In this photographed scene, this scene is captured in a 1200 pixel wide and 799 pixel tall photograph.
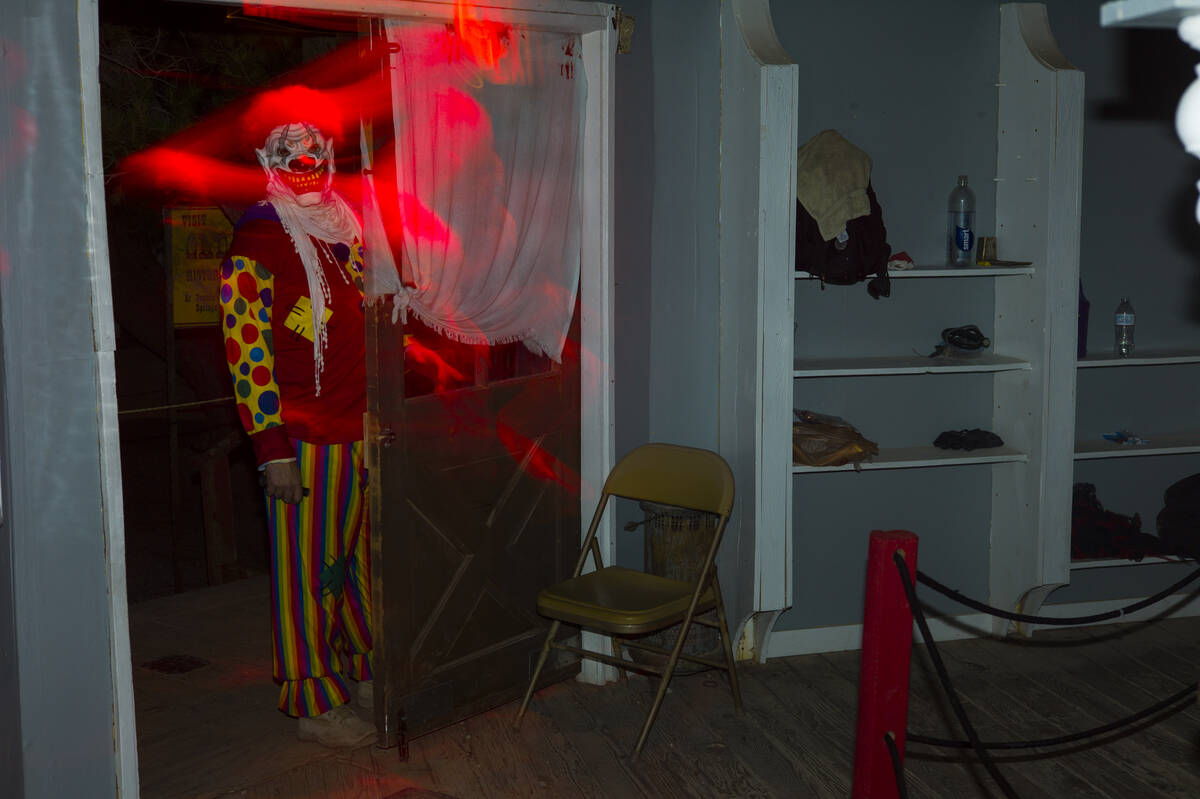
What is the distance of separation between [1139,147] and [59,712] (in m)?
4.47

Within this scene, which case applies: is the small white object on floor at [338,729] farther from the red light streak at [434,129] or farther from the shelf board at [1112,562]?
the shelf board at [1112,562]

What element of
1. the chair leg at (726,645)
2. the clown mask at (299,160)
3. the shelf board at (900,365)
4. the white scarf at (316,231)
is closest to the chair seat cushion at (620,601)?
the chair leg at (726,645)

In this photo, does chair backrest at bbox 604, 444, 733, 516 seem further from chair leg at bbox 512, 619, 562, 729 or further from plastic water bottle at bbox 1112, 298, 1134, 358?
plastic water bottle at bbox 1112, 298, 1134, 358

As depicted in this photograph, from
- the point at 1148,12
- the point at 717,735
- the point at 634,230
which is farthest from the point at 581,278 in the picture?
the point at 1148,12

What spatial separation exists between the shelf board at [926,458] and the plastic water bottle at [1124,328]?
2.11ft

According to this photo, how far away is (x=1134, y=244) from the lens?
16.7 ft

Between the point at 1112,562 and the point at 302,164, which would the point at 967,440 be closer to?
the point at 1112,562

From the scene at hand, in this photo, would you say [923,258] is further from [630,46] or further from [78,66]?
[78,66]

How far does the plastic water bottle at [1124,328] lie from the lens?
500 cm

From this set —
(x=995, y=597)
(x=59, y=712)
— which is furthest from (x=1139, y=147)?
(x=59, y=712)

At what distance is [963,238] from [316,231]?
2.48 m

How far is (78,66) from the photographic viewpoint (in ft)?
10.1

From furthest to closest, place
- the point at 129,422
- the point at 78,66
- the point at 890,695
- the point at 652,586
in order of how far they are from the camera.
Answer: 1. the point at 129,422
2. the point at 652,586
3. the point at 78,66
4. the point at 890,695

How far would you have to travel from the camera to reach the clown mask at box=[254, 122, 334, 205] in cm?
382
